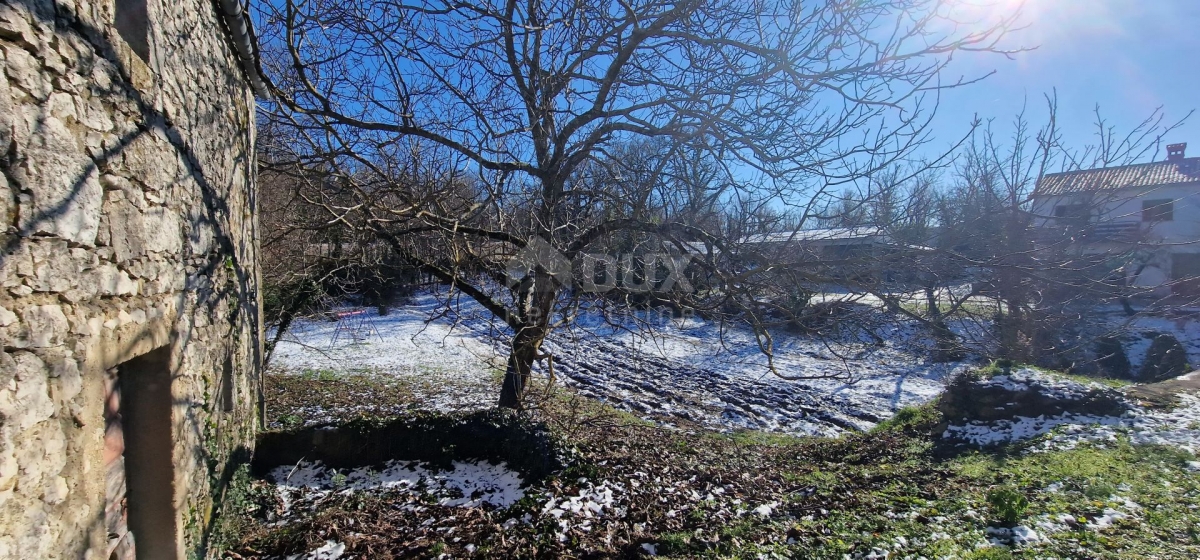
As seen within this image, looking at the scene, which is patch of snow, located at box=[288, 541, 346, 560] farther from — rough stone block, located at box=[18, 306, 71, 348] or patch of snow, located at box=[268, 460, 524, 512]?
rough stone block, located at box=[18, 306, 71, 348]

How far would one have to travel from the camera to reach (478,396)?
8.34 meters

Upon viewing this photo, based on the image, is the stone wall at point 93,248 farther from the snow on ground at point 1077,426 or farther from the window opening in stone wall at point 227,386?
the snow on ground at point 1077,426

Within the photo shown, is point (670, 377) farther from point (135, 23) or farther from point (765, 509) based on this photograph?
point (135, 23)

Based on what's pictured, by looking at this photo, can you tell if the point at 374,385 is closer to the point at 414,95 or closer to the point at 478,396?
the point at 478,396

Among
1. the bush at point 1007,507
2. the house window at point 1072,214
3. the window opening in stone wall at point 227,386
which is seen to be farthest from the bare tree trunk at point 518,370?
the house window at point 1072,214

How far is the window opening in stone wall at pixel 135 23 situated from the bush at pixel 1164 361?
17211 millimetres

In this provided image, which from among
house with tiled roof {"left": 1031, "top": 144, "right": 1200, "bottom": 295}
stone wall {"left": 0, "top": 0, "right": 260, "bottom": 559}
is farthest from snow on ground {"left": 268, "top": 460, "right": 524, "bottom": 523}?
house with tiled roof {"left": 1031, "top": 144, "right": 1200, "bottom": 295}

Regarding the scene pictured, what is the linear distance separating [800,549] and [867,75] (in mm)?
3728

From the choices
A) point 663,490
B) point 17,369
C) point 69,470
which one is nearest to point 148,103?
point 17,369

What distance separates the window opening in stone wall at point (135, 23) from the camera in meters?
2.33

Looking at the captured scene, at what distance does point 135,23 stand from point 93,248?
126 centimetres

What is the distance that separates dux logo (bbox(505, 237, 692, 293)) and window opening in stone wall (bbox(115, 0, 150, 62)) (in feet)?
8.79

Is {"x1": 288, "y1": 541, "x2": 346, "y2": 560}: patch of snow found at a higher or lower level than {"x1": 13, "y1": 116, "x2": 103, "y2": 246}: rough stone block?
lower

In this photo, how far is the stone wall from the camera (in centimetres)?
140
